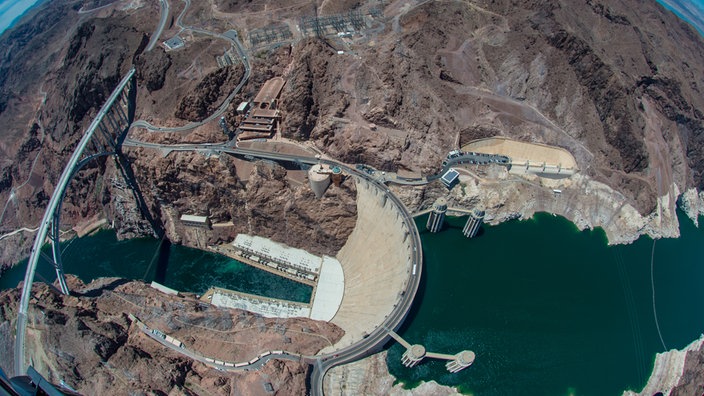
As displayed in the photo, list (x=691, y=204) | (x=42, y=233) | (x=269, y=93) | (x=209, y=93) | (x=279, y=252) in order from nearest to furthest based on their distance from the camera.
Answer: (x=42, y=233) < (x=279, y=252) < (x=209, y=93) < (x=269, y=93) < (x=691, y=204)

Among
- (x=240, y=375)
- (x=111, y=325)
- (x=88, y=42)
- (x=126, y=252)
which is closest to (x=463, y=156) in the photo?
(x=240, y=375)

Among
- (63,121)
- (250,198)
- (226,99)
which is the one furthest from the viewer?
(63,121)

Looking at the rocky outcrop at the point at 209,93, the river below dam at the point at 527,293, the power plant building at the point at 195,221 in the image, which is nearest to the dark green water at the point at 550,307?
the river below dam at the point at 527,293

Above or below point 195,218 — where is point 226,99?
above

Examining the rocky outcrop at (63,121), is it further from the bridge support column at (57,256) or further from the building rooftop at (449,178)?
the building rooftop at (449,178)

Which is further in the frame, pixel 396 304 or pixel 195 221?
pixel 195 221

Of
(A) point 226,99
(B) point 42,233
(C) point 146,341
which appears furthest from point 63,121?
(C) point 146,341

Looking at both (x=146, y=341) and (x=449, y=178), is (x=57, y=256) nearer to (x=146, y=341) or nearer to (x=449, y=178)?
(x=146, y=341)

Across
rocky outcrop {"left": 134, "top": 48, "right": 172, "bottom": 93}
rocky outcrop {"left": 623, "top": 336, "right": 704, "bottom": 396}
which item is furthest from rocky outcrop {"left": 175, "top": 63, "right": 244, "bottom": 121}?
rocky outcrop {"left": 623, "top": 336, "right": 704, "bottom": 396}
